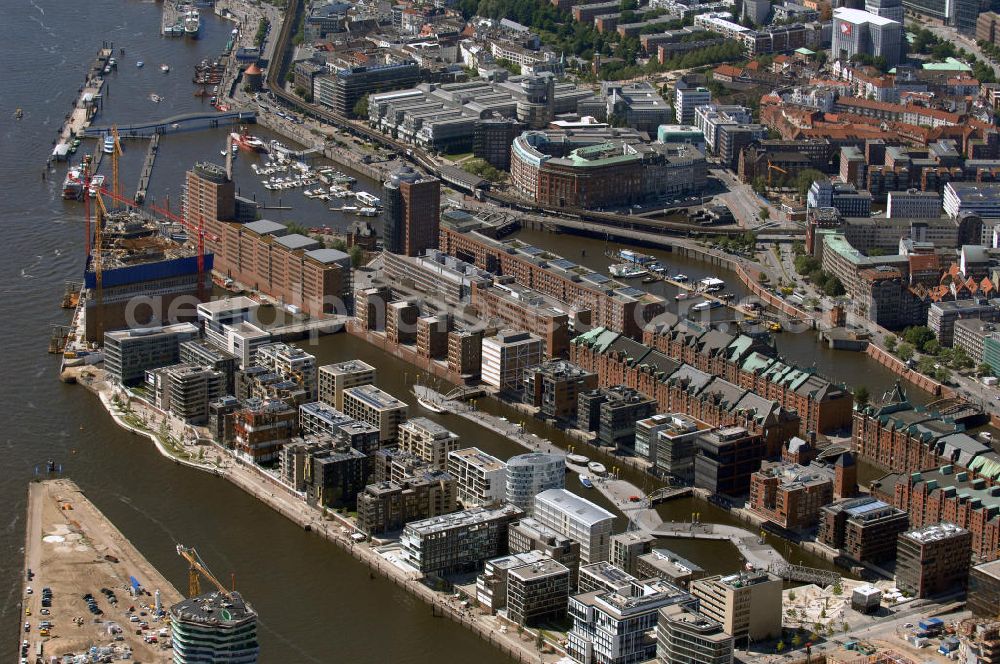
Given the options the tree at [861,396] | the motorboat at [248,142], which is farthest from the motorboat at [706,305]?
the motorboat at [248,142]

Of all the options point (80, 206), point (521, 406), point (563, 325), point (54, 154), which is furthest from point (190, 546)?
point (54, 154)

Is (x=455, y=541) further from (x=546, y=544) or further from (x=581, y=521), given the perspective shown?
(x=581, y=521)

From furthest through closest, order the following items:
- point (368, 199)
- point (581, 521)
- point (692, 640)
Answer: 1. point (368, 199)
2. point (581, 521)
3. point (692, 640)

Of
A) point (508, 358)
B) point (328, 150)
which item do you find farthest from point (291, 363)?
point (328, 150)

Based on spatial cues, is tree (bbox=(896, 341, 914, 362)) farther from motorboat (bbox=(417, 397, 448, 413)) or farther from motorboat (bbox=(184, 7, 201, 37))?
motorboat (bbox=(184, 7, 201, 37))

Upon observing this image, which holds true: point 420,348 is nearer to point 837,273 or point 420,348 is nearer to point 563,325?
point 563,325

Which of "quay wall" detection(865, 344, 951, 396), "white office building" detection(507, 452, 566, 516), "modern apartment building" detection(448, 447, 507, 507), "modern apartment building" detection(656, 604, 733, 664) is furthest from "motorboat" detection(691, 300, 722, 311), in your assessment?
"modern apartment building" detection(656, 604, 733, 664)

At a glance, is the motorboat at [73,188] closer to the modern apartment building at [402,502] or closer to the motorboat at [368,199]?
the motorboat at [368,199]

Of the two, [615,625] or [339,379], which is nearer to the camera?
[615,625]
